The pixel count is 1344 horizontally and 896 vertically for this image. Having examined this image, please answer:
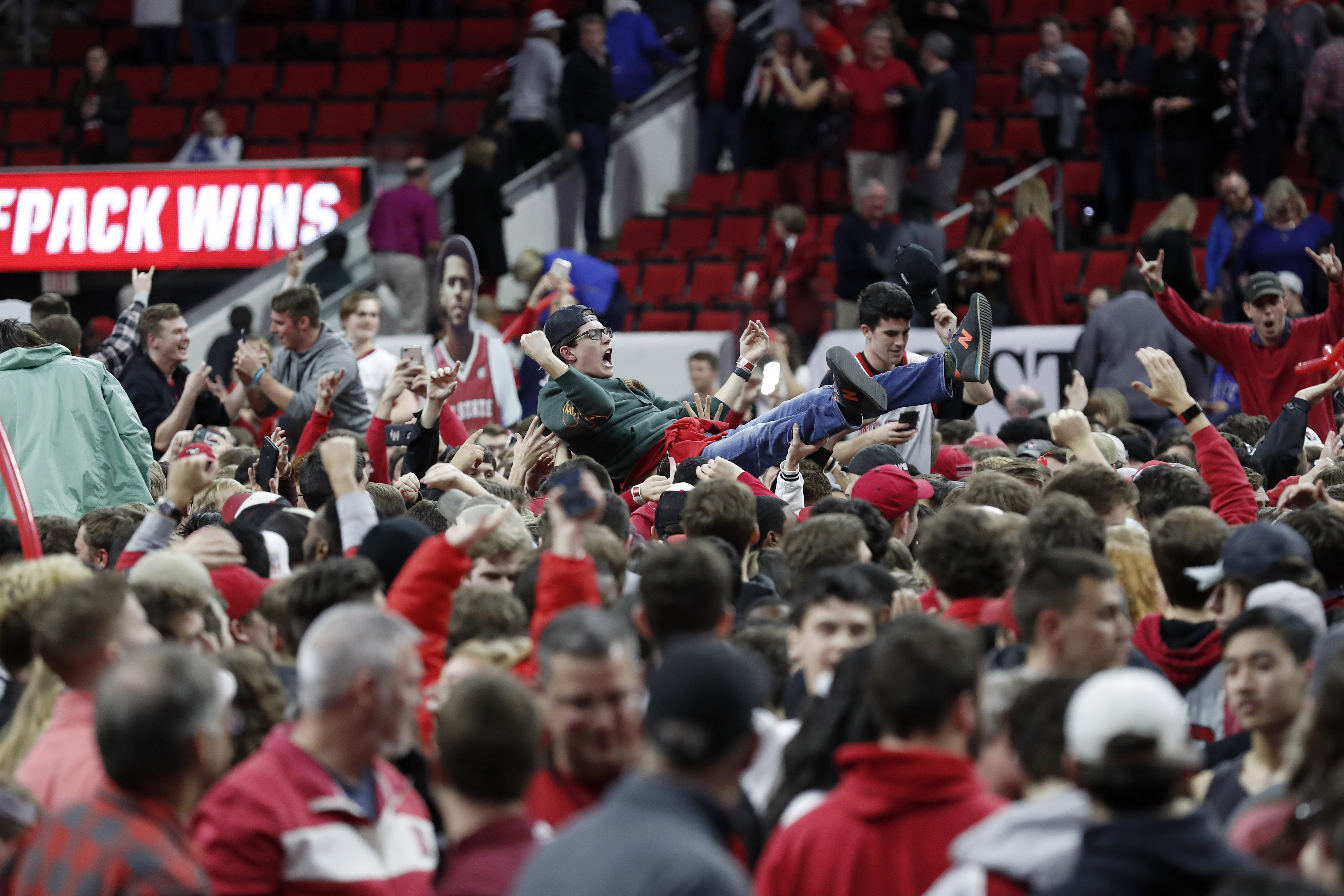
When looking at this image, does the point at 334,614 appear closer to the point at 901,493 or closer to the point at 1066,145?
the point at 901,493

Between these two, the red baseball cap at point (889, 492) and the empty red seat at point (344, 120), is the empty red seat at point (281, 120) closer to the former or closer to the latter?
the empty red seat at point (344, 120)

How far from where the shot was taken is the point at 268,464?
276 inches

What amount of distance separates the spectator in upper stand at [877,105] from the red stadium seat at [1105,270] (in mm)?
1633

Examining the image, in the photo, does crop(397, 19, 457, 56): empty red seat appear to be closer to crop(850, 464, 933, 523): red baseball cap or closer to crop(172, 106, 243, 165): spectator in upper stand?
crop(172, 106, 243, 165): spectator in upper stand

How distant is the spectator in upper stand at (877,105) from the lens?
13.7 metres

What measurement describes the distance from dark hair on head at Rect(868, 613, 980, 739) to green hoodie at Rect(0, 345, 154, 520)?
5.13 metres

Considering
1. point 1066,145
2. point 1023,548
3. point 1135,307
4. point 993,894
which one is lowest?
point 993,894

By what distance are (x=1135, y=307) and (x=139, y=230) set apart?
8209 mm

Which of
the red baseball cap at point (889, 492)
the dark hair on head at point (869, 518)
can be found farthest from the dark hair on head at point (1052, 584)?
the red baseball cap at point (889, 492)

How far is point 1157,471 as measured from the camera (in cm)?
583

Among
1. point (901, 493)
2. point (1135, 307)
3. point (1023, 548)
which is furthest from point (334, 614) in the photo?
point (1135, 307)

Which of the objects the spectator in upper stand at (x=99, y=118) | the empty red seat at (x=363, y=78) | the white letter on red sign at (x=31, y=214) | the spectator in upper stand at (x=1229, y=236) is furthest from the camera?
the empty red seat at (x=363, y=78)

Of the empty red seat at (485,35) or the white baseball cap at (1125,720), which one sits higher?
the empty red seat at (485,35)

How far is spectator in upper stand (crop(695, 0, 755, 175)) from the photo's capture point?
14492mm
